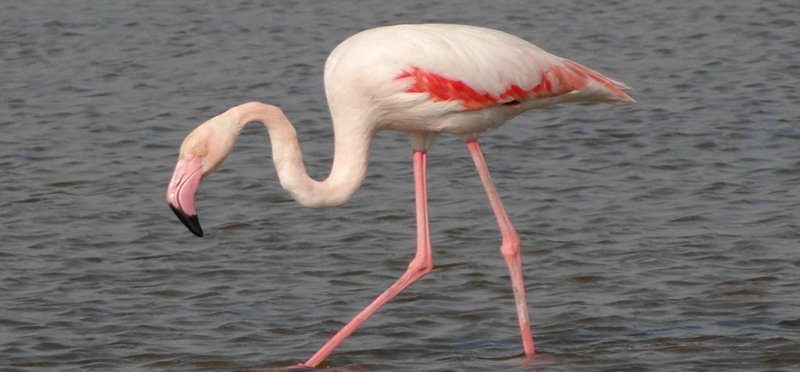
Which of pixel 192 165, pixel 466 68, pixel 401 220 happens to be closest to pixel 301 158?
pixel 192 165

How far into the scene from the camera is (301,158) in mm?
7309

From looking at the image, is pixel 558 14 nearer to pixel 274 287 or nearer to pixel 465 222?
pixel 465 222

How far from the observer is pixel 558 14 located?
1650 centimetres

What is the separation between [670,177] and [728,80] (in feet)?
9.60

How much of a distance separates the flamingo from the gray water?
53 centimetres

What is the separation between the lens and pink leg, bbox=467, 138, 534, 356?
25.4 ft

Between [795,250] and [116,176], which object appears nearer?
[795,250]

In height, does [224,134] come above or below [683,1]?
above

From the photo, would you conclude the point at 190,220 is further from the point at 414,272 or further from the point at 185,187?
the point at 414,272

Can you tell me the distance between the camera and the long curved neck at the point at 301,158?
286 inches

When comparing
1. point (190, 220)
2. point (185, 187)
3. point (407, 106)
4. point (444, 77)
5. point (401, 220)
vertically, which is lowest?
point (401, 220)

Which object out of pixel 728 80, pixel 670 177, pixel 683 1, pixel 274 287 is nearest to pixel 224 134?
pixel 274 287

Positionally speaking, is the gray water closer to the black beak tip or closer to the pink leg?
the pink leg

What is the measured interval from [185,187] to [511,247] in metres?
1.76
